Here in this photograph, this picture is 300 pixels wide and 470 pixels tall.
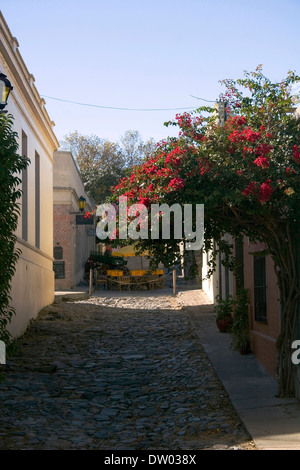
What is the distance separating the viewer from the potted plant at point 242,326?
1074 cm

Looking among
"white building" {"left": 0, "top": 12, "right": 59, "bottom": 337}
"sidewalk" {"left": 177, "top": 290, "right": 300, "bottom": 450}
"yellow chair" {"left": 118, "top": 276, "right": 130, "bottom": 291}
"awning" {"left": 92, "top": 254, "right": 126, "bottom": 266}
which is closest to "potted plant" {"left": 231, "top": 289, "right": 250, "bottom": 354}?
"sidewalk" {"left": 177, "top": 290, "right": 300, "bottom": 450}

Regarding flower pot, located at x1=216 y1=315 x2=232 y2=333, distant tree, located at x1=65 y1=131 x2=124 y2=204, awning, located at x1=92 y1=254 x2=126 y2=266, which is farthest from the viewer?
distant tree, located at x1=65 y1=131 x2=124 y2=204

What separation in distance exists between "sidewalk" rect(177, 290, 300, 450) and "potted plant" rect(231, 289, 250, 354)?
0.16 meters

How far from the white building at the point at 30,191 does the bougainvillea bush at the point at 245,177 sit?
220 inches

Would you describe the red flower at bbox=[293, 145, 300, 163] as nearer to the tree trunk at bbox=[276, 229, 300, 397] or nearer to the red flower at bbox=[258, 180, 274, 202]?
the red flower at bbox=[258, 180, 274, 202]

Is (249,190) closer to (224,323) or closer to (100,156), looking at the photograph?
(224,323)

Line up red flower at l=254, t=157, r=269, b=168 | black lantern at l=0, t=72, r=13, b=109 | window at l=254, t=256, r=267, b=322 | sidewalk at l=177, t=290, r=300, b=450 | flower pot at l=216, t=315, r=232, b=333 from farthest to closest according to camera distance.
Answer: flower pot at l=216, t=315, r=232, b=333, window at l=254, t=256, r=267, b=322, black lantern at l=0, t=72, r=13, b=109, red flower at l=254, t=157, r=269, b=168, sidewalk at l=177, t=290, r=300, b=450

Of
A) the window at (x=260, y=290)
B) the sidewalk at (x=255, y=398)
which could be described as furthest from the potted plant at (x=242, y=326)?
the window at (x=260, y=290)

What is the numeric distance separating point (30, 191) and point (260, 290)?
A: 656 cm

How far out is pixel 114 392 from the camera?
8.60 meters

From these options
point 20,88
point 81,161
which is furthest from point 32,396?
point 81,161

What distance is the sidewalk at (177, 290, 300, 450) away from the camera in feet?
19.4

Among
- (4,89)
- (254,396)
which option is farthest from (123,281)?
(254,396)
